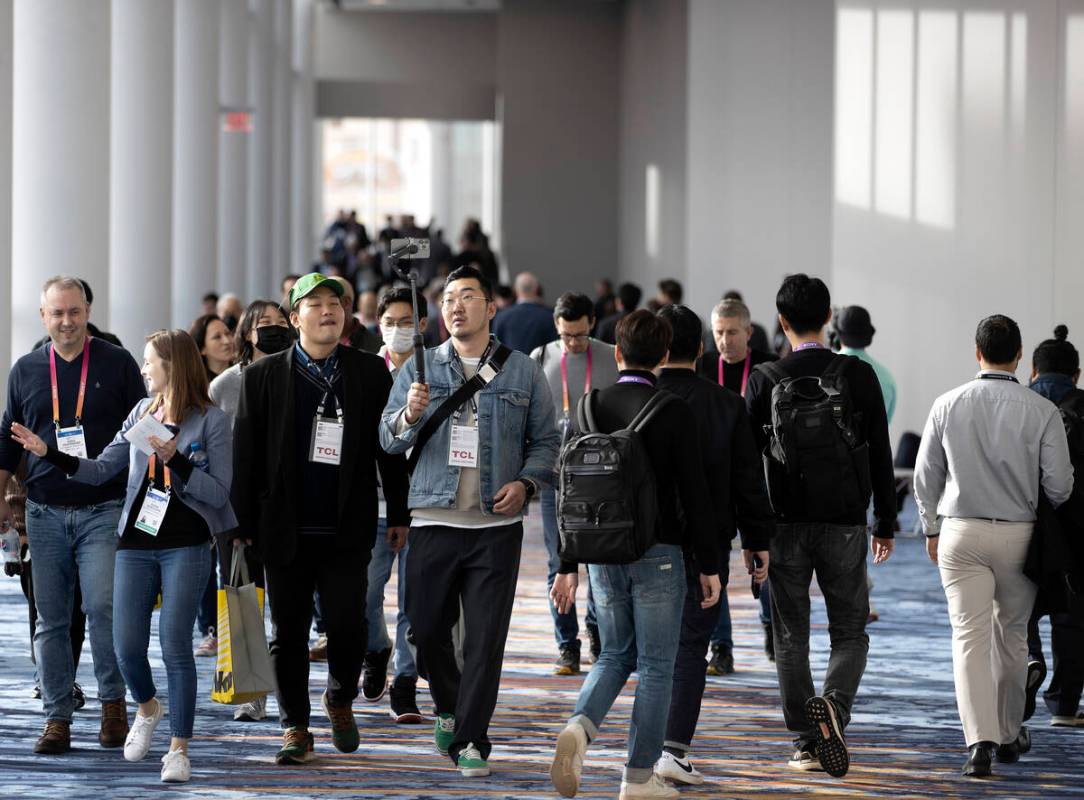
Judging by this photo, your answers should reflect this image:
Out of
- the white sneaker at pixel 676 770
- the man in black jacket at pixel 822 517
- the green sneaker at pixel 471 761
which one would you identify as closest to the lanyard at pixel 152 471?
the green sneaker at pixel 471 761

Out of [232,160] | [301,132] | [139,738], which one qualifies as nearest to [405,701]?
[139,738]

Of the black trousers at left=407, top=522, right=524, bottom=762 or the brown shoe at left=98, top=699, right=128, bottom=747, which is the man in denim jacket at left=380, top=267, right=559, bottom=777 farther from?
the brown shoe at left=98, top=699, right=128, bottom=747

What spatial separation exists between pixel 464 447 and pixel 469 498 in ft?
0.53

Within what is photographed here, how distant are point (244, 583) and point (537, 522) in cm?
745

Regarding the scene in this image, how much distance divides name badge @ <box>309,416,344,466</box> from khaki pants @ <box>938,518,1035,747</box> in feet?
6.59

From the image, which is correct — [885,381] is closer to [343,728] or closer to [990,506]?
[990,506]

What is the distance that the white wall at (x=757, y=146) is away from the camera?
57.6 feet

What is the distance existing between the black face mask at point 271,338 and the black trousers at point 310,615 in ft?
3.90

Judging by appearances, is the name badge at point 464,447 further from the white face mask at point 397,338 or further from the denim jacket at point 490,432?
the white face mask at point 397,338

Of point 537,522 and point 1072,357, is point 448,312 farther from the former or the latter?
point 537,522

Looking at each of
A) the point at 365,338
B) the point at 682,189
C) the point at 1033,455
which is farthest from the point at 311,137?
the point at 1033,455

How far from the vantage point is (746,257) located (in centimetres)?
1792

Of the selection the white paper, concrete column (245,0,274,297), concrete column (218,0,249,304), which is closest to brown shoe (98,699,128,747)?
the white paper

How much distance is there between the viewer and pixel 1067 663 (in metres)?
6.08
